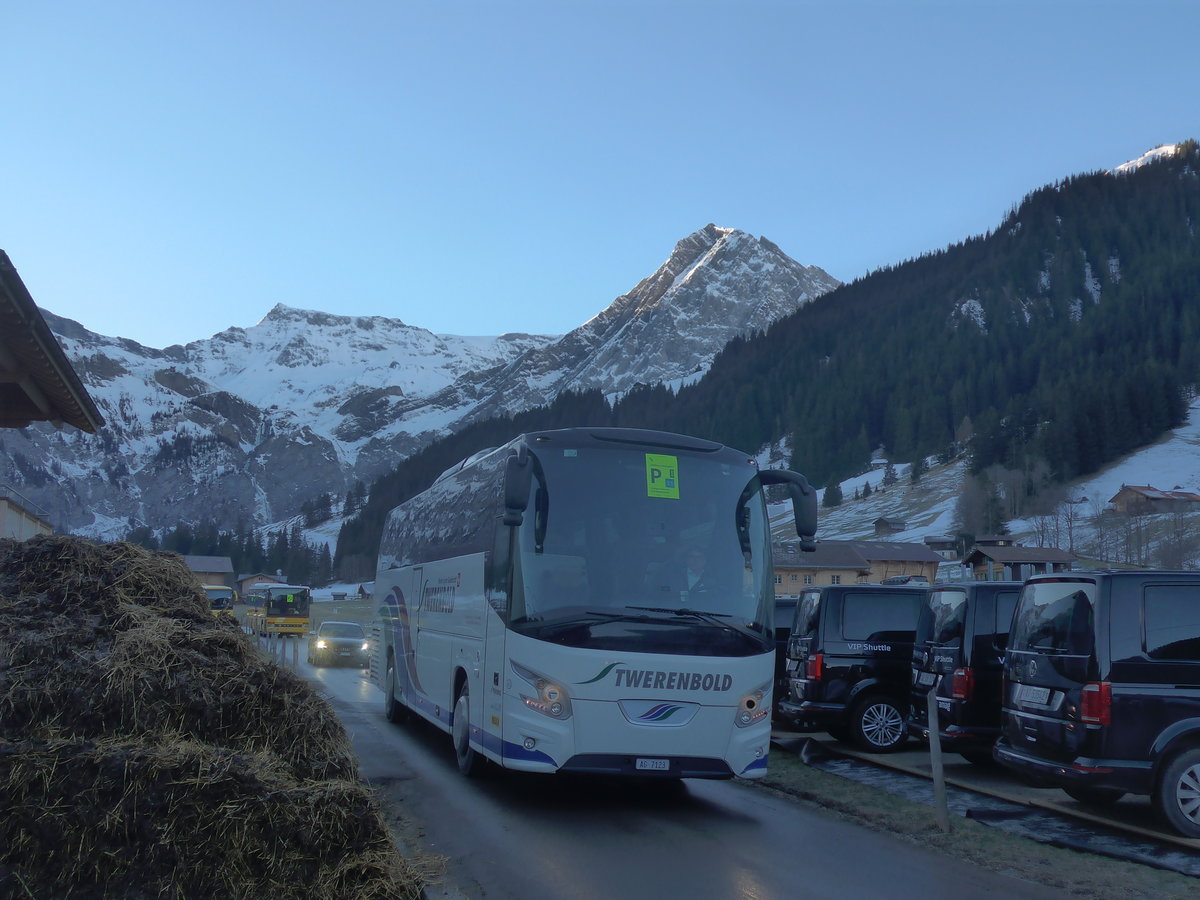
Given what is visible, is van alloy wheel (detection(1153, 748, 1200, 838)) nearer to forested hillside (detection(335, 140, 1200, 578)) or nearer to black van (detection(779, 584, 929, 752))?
black van (detection(779, 584, 929, 752))

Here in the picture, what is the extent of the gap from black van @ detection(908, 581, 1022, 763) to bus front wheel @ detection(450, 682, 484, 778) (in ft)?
15.5

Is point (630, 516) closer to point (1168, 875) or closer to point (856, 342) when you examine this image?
point (1168, 875)

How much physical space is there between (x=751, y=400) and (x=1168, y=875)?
16347 centimetres

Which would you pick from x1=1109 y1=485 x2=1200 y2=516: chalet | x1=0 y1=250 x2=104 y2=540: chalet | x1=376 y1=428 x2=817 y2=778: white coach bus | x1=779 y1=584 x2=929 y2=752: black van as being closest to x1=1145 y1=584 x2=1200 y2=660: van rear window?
x1=376 y1=428 x2=817 y2=778: white coach bus

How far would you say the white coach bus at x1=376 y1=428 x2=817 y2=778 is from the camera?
27.6 ft

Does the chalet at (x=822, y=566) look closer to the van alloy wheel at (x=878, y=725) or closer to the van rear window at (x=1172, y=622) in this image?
the van alloy wheel at (x=878, y=725)

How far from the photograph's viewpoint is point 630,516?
30.0ft

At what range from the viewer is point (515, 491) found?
8.42m

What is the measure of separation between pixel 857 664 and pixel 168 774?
966 centimetres

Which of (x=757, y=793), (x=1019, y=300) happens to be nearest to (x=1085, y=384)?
(x=1019, y=300)

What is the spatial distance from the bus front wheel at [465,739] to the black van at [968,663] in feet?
15.5

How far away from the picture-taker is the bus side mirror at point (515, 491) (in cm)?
841

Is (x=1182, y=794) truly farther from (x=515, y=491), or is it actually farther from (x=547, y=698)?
(x=515, y=491)

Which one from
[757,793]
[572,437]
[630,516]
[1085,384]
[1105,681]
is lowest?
[757,793]
